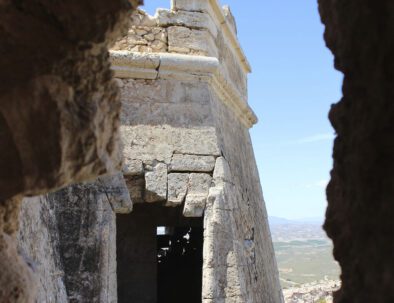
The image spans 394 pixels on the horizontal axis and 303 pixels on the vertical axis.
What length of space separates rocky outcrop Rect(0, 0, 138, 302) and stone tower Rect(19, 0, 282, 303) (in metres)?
2.34

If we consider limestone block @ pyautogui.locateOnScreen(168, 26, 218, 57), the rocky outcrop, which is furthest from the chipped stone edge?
the rocky outcrop

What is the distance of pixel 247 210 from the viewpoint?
24.3ft

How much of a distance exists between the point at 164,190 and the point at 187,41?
181 centimetres

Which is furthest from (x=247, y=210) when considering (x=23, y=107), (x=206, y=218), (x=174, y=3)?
(x=23, y=107)

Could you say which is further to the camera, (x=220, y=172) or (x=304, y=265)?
(x=304, y=265)

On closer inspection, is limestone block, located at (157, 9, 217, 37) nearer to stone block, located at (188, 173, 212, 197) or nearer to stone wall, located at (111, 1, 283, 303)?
stone wall, located at (111, 1, 283, 303)

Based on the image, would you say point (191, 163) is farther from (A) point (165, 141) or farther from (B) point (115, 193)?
(B) point (115, 193)

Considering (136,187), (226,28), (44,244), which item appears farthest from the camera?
(226,28)

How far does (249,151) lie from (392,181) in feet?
26.2

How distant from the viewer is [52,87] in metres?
1.90

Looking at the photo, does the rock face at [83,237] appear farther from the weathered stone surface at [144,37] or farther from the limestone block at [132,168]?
the weathered stone surface at [144,37]

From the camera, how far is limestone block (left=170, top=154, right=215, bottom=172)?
20.6ft

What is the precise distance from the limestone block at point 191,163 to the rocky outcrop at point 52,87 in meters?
4.22

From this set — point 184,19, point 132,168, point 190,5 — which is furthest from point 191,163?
point 190,5
